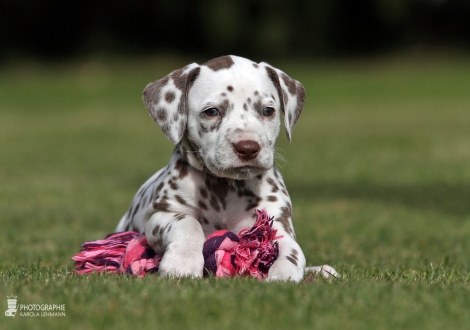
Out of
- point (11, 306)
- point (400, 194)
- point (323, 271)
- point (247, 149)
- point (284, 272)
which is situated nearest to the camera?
point (11, 306)

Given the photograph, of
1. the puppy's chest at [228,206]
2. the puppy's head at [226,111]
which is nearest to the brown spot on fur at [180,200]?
the puppy's chest at [228,206]

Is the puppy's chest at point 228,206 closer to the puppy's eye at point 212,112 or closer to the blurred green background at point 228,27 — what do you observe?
the puppy's eye at point 212,112

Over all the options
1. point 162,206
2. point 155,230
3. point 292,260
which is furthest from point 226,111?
point 292,260

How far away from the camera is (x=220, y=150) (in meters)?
5.61

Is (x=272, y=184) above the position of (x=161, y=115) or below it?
below

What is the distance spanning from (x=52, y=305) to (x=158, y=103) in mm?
2281

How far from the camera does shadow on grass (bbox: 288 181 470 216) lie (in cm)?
1139

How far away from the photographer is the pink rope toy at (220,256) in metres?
5.46

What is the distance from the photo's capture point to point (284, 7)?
49281mm

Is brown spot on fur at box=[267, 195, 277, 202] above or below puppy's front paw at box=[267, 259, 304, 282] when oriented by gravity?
above

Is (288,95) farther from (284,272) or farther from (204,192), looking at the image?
(284,272)

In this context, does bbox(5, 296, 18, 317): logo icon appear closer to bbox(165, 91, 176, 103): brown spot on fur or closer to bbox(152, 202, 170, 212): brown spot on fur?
bbox(152, 202, 170, 212): brown spot on fur

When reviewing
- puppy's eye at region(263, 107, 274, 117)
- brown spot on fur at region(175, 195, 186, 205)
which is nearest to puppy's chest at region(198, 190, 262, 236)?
brown spot on fur at region(175, 195, 186, 205)

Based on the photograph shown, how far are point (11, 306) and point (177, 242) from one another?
4.59 ft
